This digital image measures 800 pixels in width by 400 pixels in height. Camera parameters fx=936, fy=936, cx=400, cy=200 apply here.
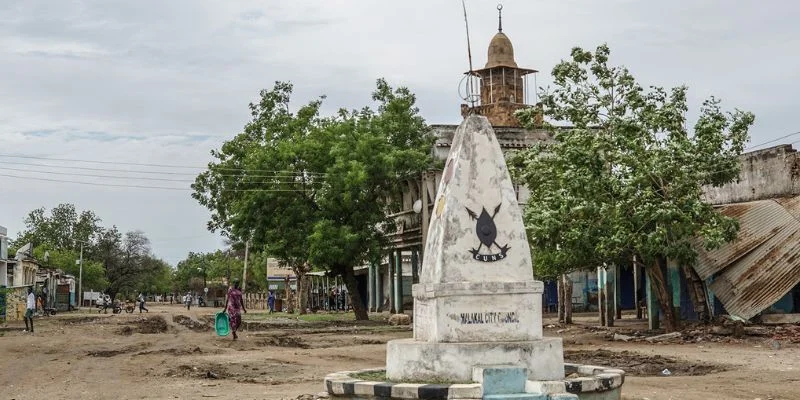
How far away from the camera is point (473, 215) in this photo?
11.4 meters

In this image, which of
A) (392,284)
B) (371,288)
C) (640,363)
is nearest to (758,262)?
(640,363)

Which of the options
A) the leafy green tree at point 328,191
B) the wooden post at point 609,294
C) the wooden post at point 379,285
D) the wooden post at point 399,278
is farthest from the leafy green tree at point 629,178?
the wooden post at point 379,285

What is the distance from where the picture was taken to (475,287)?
11.0m

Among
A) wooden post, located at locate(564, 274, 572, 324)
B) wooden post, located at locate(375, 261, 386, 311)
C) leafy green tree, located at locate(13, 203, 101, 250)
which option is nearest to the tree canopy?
leafy green tree, located at locate(13, 203, 101, 250)

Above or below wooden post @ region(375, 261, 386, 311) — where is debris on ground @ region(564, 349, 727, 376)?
below

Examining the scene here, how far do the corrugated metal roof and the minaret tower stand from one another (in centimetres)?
2157

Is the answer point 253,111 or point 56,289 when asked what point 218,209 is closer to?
point 253,111

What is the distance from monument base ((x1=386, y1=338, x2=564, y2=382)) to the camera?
1062cm

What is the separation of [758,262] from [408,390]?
18445 millimetres

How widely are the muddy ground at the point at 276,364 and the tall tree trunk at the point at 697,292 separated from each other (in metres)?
1.95

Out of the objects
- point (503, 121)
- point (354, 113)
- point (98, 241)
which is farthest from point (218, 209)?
point (98, 241)

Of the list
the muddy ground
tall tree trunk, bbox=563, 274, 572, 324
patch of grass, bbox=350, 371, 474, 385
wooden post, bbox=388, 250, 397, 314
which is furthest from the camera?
wooden post, bbox=388, 250, 397, 314

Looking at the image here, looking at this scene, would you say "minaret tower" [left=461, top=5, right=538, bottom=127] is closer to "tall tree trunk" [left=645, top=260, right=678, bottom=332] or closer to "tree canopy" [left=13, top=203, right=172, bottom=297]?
"tall tree trunk" [left=645, top=260, right=678, bottom=332]

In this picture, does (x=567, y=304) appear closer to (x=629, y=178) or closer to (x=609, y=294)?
(x=609, y=294)
